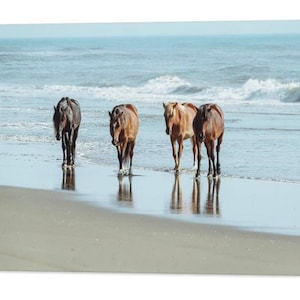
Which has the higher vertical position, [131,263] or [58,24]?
[58,24]

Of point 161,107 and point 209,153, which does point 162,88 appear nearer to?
point 161,107

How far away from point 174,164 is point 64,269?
74 cm

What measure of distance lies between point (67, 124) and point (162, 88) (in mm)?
462

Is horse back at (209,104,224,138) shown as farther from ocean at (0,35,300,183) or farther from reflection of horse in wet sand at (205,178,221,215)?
reflection of horse in wet sand at (205,178,221,215)

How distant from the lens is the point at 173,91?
21.7 feet

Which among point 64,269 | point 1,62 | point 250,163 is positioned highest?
point 1,62

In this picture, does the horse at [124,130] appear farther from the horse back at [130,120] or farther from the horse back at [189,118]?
the horse back at [189,118]

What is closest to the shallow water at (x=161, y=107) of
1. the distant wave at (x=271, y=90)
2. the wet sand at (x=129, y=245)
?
the distant wave at (x=271, y=90)

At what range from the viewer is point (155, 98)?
6598 millimetres

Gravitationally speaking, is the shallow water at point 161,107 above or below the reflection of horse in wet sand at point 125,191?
above

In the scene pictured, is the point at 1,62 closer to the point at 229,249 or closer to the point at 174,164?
the point at 174,164

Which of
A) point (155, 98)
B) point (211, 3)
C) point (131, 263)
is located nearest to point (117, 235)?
point (131, 263)

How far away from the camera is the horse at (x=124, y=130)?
6621 mm

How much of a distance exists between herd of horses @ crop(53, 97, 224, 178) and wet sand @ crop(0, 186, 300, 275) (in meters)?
0.33
